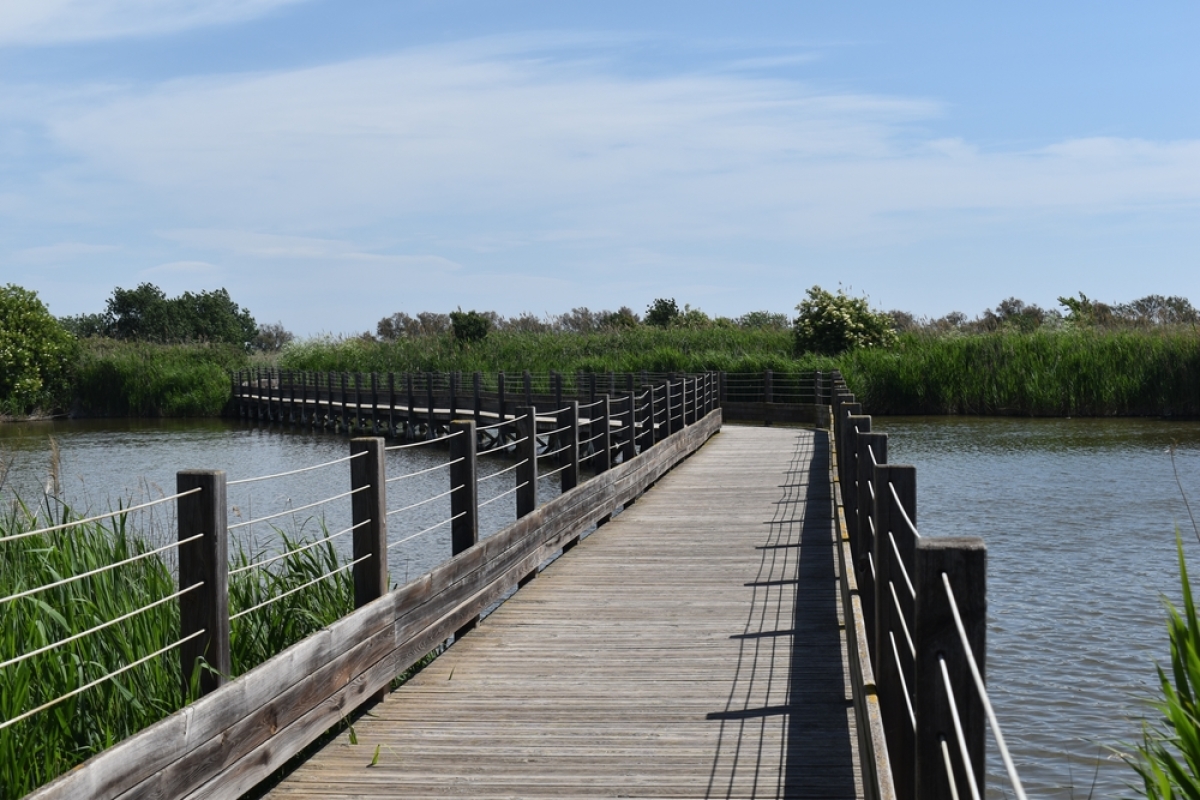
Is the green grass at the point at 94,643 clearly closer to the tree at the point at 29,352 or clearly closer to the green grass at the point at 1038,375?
the green grass at the point at 1038,375

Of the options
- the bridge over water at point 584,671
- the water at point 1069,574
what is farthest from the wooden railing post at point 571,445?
the water at point 1069,574

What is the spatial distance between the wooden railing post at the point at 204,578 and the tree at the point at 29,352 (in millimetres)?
49234

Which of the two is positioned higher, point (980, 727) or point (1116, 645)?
point (980, 727)

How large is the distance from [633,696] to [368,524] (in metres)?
1.55

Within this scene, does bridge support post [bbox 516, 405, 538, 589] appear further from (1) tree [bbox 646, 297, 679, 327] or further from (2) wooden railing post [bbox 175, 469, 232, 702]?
(1) tree [bbox 646, 297, 679, 327]

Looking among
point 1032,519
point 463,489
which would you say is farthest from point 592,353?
point 463,489

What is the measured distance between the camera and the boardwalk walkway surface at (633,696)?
4840 mm

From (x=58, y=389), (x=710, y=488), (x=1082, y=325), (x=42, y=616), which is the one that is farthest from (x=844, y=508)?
(x=58, y=389)

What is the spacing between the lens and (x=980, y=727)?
2537mm

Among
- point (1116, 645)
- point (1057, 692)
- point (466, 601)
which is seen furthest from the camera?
point (1116, 645)

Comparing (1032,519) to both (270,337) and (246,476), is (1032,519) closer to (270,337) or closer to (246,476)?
(246,476)

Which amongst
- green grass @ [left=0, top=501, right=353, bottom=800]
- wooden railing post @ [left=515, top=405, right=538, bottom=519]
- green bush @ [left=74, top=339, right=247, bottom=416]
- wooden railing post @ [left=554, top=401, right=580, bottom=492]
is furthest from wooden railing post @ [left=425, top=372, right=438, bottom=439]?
green grass @ [left=0, top=501, right=353, bottom=800]

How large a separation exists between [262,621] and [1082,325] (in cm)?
3632

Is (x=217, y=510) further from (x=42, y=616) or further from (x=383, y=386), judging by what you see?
(x=383, y=386)
